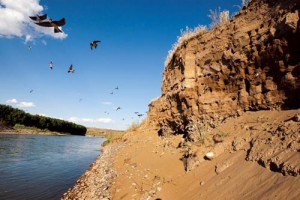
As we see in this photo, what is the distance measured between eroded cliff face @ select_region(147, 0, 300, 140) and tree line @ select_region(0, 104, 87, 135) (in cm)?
5993

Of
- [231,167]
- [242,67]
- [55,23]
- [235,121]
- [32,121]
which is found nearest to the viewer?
[231,167]

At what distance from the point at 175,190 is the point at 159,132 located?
8.52m

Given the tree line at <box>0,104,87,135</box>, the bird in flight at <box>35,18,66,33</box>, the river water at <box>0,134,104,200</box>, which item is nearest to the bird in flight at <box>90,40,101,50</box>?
the bird in flight at <box>35,18,66,33</box>

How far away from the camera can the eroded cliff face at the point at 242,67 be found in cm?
774

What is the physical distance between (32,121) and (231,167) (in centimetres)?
7214

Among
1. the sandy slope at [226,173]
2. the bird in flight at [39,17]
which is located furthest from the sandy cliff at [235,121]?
the bird in flight at [39,17]

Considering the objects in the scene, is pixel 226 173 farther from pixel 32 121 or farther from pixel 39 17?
pixel 32 121

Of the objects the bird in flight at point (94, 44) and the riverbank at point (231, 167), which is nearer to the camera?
the riverbank at point (231, 167)

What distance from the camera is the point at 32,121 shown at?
7019cm

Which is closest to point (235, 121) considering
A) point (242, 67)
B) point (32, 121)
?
point (242, 67)

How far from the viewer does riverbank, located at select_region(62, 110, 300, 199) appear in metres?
4.82

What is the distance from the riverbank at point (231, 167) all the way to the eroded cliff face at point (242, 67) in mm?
745

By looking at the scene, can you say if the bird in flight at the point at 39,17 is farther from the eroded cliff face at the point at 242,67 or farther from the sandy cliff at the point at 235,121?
the eroded cliff face at the point at 242,67

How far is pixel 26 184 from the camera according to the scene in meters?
13.7
